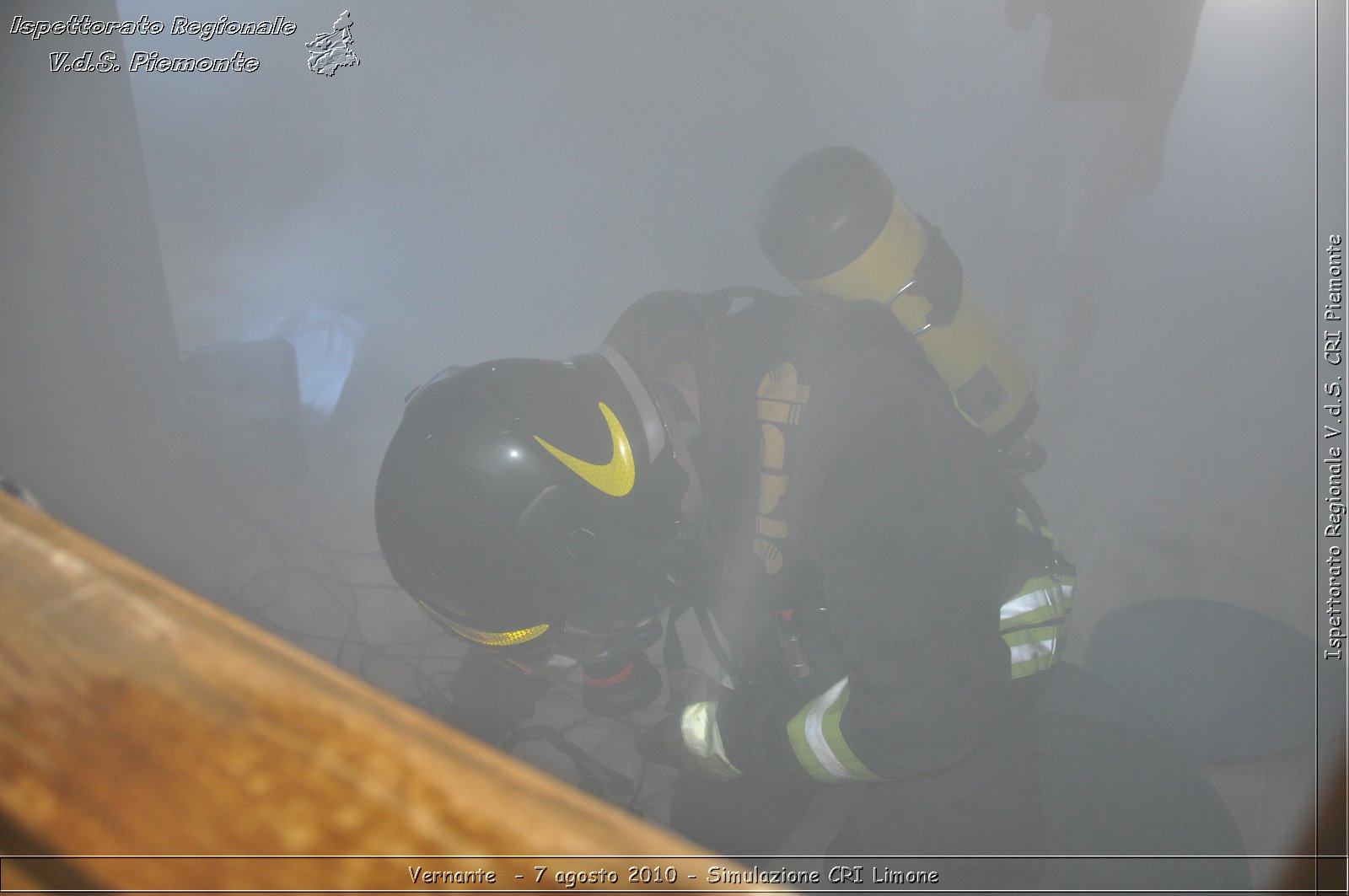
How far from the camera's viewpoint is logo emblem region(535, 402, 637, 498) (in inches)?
44.0

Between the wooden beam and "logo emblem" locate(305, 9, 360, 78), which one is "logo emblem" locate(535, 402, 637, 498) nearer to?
the wooden beam

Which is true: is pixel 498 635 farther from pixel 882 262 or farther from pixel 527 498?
pixel 882 262

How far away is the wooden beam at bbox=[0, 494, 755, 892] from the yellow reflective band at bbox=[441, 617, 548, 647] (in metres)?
1.07

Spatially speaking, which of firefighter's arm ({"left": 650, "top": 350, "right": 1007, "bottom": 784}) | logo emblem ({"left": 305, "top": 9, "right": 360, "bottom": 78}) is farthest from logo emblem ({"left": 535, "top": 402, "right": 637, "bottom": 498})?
logo emblem ({"left": 305, "top": 9, "right": 360, "bottom": 78})

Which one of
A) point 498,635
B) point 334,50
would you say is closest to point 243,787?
point 498,635

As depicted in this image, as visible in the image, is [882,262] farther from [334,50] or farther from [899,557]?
[334,50]

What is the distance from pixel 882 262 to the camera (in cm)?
144

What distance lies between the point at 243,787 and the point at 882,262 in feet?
4.77

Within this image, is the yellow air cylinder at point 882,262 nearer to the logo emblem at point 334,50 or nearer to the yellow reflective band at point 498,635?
the yellow reflective band at point 498,635

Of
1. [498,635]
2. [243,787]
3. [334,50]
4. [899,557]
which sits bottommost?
[498,635]

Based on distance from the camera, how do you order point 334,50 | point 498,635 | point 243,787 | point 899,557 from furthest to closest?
point 334,50
point 498,635
point 899,557
point 243,787

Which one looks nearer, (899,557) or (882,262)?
(899,557)

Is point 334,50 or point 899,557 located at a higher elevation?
point 334,50

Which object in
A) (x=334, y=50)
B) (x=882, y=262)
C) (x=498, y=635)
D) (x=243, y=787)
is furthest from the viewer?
(x=334, y=50)
